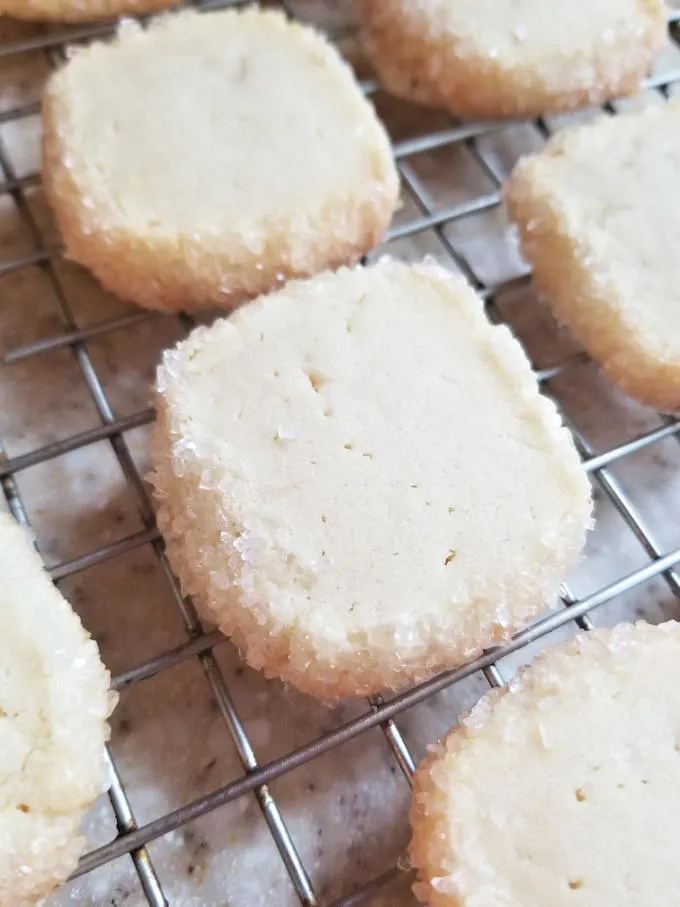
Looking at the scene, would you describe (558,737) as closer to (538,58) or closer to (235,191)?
(235,191)

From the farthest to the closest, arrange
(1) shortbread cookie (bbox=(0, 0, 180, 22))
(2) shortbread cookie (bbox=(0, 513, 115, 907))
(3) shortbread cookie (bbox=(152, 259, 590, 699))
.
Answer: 1. (1) shortbread cookie (bbox=(0, 0, 180, 22))
2. (3) shortbread cookie (bbox=(152, 259, 590, 699))
3. (2) shortbread cookie (bbox=(0, 513, 115, 907))

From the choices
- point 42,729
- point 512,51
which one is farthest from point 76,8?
point 42,729

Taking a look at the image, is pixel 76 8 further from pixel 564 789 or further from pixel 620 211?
pixel 564 789

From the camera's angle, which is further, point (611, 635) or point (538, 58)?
point (538, 58)

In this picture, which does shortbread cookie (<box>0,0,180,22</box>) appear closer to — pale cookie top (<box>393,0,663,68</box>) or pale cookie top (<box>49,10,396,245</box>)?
pale cookie top (<box>49,10,396,245</box>)

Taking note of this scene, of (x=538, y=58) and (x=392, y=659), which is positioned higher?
(x=538, y=58)

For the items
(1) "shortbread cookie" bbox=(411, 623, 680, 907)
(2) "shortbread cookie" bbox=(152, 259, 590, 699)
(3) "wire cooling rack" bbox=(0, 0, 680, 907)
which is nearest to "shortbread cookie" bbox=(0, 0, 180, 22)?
(3) "wire cooling rack" bbox=(0, 0, 680, 907)

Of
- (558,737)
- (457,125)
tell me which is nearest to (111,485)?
(558,737)
